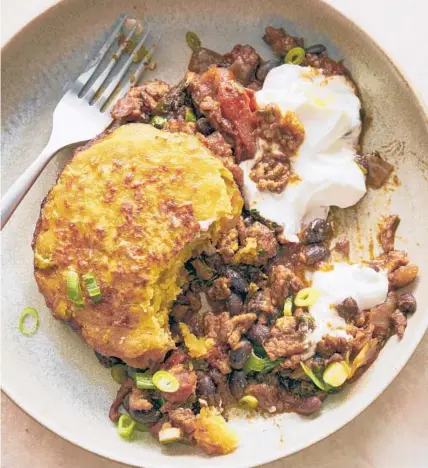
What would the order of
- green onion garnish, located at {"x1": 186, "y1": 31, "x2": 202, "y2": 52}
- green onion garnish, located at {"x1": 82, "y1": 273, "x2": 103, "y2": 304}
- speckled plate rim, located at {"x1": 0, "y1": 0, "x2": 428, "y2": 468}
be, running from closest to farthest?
green onion garnish, located at {"x1": 82, "y1": 273, "x2": 103, "y2": 304} < speckled plate rim, located at {"x1": 0, "y1": 0, "x2": 428, "y2": 468} < green onion garnish, located at {"x1": 186, "y1": 31, "x2": 202, "y2": 52}

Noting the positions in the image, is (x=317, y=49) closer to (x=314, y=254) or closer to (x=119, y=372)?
(x=314, y=254)

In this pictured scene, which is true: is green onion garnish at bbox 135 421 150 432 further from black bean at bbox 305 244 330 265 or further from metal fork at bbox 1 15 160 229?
metal fork at bbox 1 15 160 229

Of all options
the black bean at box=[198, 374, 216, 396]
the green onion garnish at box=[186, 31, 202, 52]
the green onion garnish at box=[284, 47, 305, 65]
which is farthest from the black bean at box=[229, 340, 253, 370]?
the green onion garnish at box=[186, 31, 202, 52]

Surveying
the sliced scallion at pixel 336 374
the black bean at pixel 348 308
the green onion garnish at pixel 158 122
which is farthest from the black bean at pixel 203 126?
the sliced scallion at pixel 336 374

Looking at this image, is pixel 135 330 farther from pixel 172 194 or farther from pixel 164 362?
pixel 172 194

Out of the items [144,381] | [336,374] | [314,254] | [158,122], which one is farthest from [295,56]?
[144,381]

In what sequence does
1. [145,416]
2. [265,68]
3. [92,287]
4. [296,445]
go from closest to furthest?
[92,287] → [296,445] → [145,416] → [265,68]
